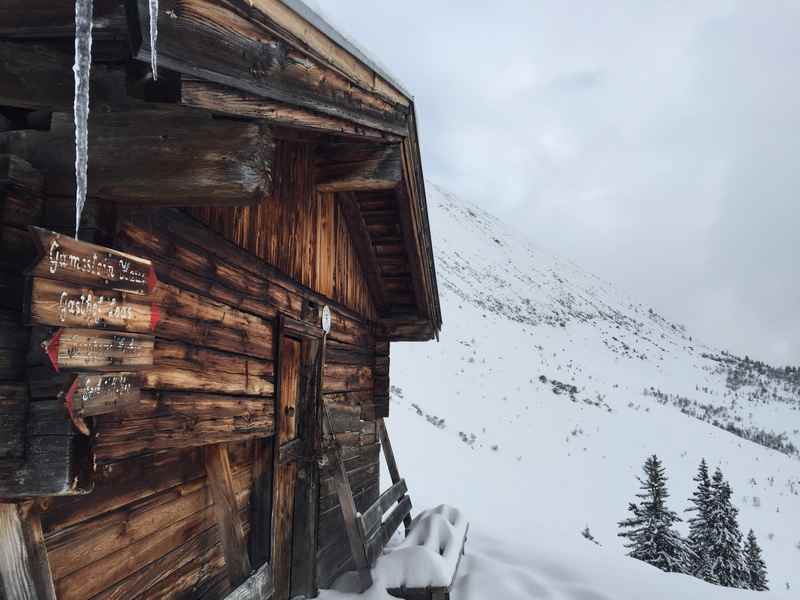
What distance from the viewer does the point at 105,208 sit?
8.14ft

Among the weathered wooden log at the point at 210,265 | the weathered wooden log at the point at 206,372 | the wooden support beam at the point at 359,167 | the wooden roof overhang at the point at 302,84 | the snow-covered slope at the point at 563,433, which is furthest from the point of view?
the snow-covered slope at the point at 563,433

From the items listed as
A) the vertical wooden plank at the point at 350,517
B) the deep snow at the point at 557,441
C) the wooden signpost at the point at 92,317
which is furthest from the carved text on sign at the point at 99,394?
the deep snow at the point at 557,441

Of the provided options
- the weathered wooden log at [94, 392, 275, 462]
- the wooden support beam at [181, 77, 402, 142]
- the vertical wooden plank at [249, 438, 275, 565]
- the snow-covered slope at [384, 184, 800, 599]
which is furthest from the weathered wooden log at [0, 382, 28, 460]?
the snow-covered slope at [384, 184, 800, 599]

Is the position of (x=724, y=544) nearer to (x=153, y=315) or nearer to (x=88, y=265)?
(x=153, y=315)

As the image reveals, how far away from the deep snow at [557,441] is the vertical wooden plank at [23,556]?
3.58 m

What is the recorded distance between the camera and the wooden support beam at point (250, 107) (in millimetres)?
2258

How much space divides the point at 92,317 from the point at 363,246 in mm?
4839

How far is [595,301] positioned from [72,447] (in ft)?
228

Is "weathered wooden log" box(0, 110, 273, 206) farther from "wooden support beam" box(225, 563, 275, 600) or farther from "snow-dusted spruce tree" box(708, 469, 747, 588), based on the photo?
"snow-dusted spruce tree" box(708, 469, 747, 588)

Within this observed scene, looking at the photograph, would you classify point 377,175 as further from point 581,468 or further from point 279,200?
point 581,468

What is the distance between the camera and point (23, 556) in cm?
209

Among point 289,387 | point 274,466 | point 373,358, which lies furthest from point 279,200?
point 373,358

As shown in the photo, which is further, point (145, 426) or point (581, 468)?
point (581, 468)

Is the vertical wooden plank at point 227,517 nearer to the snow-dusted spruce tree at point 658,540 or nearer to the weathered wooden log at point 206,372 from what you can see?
the weathered wooden log at point 206,372
